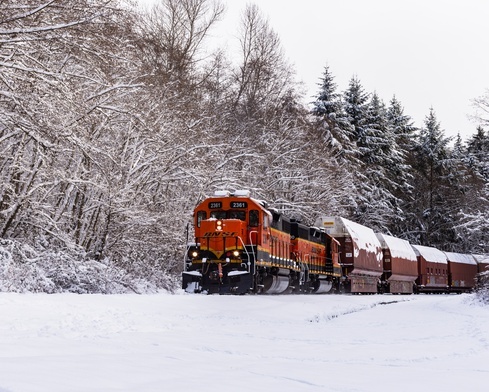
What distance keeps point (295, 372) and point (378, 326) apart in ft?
21.8

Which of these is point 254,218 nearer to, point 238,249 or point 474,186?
point 238,249

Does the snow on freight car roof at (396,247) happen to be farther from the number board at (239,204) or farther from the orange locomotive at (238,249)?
the number board at (239,204)

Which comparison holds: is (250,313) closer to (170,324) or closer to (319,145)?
(170,324)

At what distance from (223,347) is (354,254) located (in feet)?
78.4

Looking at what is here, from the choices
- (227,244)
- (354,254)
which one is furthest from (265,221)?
(354,254)

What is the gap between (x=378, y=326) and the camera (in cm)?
1234

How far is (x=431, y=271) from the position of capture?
4372 cm

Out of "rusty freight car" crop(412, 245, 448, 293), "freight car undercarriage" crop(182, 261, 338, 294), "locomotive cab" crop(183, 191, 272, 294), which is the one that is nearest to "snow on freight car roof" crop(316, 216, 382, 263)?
"rusty freight car" crop(412, 245, 448, 293)

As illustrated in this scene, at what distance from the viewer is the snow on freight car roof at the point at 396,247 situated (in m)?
37.7

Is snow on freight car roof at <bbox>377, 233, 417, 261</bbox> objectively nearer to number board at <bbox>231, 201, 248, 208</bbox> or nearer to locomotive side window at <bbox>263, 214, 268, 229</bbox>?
locomotive side window at <bbox>263, 214, 268, 229</bbox>

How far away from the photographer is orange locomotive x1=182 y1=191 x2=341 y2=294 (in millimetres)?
20609

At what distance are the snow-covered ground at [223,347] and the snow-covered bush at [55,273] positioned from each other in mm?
3085

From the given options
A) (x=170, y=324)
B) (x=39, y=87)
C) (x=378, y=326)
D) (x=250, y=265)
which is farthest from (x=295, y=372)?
(x=250, y=265)

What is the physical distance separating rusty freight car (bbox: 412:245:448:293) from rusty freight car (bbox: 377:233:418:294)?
1.51m
